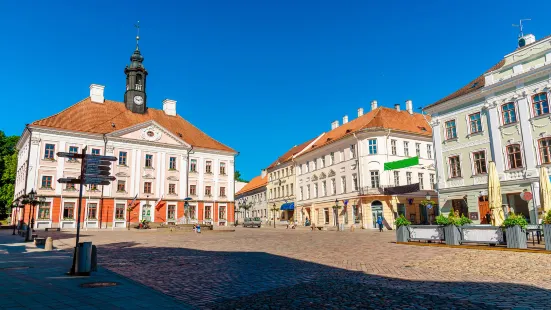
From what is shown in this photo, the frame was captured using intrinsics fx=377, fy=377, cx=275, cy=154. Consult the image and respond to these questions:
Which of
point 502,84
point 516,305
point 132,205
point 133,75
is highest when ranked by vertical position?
point 133,75

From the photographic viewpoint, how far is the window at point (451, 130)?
2947cm

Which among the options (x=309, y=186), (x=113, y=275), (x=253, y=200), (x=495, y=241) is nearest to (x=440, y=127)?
(x=495, y=241)

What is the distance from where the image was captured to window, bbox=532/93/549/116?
23.8m

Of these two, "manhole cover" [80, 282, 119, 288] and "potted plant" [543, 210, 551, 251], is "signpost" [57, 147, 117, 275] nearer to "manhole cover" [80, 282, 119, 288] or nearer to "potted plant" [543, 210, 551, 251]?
"manhole cover" [80, 282, 119, 288]

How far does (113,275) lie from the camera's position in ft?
30.1

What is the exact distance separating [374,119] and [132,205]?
97.0 ft

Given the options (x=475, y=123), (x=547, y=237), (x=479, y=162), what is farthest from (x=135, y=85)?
(x=547, y=237)

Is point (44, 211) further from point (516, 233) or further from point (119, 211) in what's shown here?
point (516, 233)

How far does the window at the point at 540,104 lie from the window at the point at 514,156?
8.12 feet

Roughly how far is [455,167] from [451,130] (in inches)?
117

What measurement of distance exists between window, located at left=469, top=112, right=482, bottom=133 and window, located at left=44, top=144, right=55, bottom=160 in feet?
134

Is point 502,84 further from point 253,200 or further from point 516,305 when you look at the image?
point 253,200

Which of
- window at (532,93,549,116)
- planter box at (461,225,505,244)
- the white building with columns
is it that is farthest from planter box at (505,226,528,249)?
window at (532,93,549,116)

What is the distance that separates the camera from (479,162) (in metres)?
27.2
